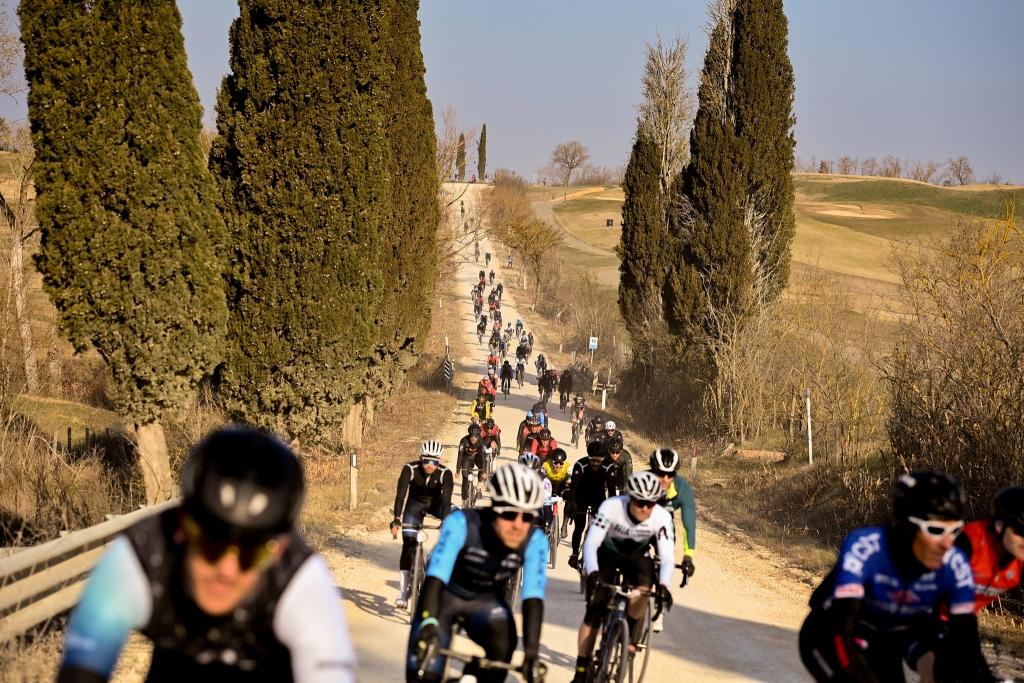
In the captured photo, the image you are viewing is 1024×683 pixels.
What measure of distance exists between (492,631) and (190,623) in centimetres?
364

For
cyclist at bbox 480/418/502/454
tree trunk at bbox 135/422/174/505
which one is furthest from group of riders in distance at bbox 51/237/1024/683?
cyclist at bbox 480/418/502/454

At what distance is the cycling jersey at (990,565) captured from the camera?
5.67 m

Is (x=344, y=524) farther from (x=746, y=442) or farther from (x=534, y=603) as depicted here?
(x=746, y=442)

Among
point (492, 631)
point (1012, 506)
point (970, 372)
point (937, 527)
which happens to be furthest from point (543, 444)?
point (937, 527)

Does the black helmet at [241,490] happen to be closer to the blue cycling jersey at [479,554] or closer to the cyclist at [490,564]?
the cyclist at [490,564]

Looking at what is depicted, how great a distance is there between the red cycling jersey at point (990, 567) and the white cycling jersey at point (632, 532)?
2.89 metres

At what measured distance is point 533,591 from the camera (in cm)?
603

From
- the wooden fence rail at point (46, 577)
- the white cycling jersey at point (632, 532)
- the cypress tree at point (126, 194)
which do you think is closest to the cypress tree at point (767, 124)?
the cypress tree at point (126, 194)

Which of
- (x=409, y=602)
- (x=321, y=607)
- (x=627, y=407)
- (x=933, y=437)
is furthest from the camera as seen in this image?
(x=627, y=407)

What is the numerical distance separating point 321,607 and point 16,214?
28.1 metres

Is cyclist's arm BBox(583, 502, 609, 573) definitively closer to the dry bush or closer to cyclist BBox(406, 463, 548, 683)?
cyclist BBox(406, 463, 548, 683)

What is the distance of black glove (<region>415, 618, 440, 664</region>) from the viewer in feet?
17.9

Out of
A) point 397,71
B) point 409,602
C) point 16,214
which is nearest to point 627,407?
point 397,71

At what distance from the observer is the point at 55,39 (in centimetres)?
1207
